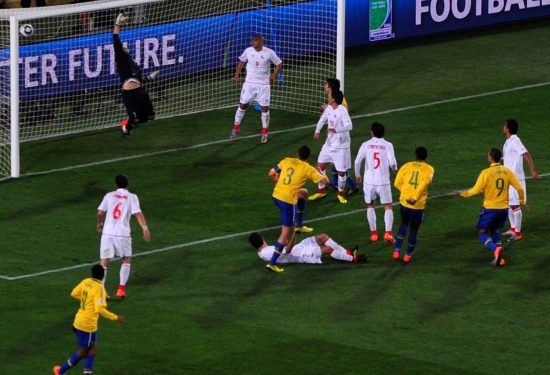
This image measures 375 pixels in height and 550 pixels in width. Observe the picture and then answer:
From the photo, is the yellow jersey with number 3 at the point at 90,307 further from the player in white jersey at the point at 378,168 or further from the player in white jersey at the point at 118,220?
the player in white jersey at the point at 378,168

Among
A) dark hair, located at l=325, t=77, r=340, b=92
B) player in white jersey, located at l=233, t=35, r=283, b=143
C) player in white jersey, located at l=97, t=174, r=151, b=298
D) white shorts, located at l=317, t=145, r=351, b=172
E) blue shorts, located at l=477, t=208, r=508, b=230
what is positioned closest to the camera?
player in white jersey, located at l=97, t=174, r=151, b=298

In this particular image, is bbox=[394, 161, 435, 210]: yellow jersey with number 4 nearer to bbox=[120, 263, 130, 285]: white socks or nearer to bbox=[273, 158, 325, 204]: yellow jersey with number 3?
bbox=[273, 158, 325, 204]: yellow jersey with number 3

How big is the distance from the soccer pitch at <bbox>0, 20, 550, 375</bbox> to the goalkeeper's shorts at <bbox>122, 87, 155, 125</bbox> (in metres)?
1.20

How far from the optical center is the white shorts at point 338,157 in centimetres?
2962

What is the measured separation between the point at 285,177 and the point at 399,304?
315 centimetres

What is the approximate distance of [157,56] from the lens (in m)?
36.1

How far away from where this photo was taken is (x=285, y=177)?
26203 millimetres

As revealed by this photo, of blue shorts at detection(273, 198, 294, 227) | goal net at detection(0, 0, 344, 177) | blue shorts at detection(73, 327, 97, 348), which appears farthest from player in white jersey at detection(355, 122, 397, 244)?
goal net at detection(0, 0, 344, 177)

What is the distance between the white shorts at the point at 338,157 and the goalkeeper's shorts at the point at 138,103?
12.8 feet

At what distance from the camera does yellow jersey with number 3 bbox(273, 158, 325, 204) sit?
85.8 feet

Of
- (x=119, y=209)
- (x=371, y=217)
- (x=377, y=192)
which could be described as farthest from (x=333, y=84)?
(x=119, y=209)

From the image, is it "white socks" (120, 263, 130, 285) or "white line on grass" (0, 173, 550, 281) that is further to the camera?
"white line on grass" (0, 173, 550, 281)

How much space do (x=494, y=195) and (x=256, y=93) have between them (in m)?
9.12

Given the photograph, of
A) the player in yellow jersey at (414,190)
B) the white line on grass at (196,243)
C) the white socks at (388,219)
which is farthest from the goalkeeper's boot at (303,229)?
the player in yellow jersey at (414,190)
